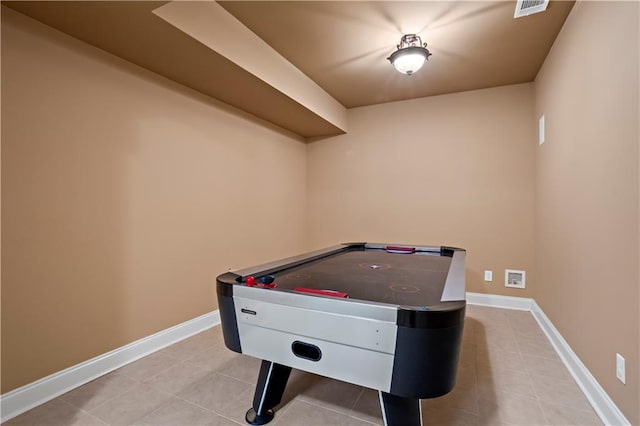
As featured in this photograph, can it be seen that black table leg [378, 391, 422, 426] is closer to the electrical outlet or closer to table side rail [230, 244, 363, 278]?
table side rail [230, 244, 363, 278]

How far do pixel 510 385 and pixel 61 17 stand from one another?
3329 millimetres

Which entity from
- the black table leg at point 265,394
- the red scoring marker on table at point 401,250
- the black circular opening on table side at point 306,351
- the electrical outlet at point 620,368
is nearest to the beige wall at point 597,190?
the electrical outlet at point 620,368

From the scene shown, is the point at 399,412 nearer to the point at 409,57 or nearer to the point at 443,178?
the point at 409,57

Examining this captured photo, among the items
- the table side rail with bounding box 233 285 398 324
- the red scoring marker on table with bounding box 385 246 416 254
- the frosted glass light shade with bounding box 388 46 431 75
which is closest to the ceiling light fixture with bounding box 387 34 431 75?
→ the frosted glass light shade with bounding box 388 46 431 75

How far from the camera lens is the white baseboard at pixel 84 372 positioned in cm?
155

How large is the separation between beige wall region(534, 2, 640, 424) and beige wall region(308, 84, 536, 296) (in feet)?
2.56

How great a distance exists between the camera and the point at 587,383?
1.70 m

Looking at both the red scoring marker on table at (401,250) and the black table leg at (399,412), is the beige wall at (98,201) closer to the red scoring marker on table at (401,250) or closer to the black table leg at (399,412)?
the red scoring marker on table at (401,250)

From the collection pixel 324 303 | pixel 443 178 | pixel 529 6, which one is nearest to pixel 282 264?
pixel 324 303

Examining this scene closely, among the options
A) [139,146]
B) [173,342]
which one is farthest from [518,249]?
[139,146]

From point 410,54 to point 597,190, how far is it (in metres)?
1.47

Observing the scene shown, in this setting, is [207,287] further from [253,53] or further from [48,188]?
[253,53]

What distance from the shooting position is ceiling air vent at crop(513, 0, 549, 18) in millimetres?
1970

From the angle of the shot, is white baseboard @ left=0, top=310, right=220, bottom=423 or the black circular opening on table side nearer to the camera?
the black circular opening on table side
